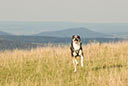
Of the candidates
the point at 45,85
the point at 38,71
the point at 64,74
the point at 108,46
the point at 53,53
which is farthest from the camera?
the point at 108,46

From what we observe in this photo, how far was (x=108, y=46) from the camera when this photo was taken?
2330 cm

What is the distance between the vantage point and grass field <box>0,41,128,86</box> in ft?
41.6

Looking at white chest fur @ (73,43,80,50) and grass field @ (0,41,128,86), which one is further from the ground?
white chest fur @ (73,43,80,50)

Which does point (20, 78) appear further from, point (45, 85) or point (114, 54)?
point (114, 54)

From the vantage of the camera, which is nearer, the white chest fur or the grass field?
the grass field

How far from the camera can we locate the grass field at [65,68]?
12680 millimetres

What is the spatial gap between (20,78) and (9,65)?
4178 mm

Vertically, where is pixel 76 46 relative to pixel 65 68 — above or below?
above

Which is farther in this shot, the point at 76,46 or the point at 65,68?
the point at 65,68

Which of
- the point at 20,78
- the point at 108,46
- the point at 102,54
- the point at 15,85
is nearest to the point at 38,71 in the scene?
the point at 20,78

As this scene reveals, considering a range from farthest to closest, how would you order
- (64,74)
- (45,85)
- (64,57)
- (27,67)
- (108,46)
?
(108,46)
(64,57)
(27,67)
(64,74)
(45,85)

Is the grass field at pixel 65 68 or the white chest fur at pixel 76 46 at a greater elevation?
the white chest fur at pixel 76 46

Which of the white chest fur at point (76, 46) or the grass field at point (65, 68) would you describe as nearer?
the grass field at point (65, 68)

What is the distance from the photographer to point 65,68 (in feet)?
53.4
